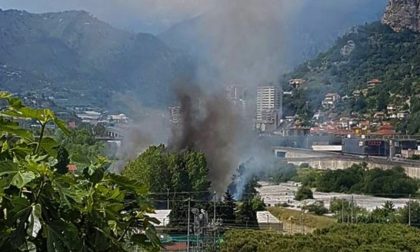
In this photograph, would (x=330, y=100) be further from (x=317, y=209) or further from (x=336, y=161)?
(x=317, y=209)

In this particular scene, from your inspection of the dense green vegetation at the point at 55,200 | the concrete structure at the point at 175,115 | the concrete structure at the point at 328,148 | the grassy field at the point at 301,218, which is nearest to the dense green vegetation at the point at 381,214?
the grassy field at the point at 301,218

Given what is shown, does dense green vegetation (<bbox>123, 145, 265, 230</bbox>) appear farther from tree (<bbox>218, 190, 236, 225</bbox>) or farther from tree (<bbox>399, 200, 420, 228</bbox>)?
tree (<bbox>399, 200, 420, 228</bbox>)

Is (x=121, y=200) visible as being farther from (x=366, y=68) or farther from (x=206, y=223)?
(x=366, y=68)

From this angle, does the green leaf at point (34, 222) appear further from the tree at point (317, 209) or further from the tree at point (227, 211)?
the tree at point (317, 209)

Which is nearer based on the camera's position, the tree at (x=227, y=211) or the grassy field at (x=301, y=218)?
the tree at (x=227, y=211)

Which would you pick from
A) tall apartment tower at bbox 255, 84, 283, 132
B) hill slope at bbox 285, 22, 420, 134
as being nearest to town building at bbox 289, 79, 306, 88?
hill slope at bbox 285, 22, 420, 134
